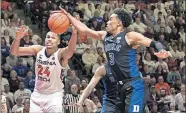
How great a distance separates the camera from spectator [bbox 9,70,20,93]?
44.4 ft

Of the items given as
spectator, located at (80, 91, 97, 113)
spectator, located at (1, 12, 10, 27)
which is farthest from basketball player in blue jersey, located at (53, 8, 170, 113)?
spectator, located at (1, 12, 10, 27)

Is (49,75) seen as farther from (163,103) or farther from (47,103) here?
(163,103)

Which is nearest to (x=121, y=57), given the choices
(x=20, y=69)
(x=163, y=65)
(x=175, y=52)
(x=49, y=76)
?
(x=49, y=76)

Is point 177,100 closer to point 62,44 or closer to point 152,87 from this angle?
point 152,87

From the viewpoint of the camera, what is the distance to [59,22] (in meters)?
9.15

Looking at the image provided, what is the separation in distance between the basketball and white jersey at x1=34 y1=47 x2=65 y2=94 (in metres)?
0.49

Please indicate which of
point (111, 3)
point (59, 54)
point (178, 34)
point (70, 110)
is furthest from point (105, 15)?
point (59, 54)

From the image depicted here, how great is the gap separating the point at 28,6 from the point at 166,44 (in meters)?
4.37

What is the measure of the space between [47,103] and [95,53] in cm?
684

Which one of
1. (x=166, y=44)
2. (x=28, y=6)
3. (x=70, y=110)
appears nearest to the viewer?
(x=70, y=110)

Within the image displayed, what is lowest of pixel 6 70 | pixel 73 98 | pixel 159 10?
pixel 73 98

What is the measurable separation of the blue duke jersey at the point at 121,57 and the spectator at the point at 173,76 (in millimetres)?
8334

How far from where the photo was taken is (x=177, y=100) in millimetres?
15078

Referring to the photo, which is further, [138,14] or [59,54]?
[138,14]
